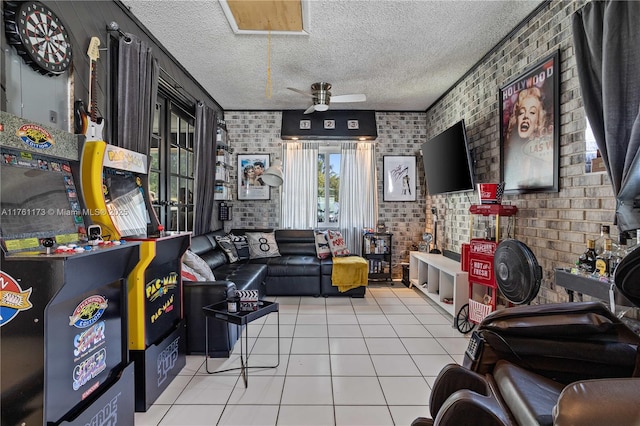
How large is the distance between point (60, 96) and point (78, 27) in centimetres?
54

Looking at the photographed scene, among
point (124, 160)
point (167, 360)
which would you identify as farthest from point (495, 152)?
point (167, 360)

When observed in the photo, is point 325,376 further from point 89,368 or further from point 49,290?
point 49,290

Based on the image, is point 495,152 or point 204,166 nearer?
point 495,152

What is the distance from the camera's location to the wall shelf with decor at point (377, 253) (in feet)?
17.5

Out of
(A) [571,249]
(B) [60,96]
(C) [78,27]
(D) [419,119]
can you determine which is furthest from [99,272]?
(D) [419,119]

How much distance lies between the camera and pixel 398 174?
568cm

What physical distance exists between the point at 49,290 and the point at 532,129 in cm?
340

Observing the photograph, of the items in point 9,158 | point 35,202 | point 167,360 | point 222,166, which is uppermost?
point 222,166

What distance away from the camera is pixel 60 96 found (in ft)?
6.72

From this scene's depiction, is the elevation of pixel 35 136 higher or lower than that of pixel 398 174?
lower

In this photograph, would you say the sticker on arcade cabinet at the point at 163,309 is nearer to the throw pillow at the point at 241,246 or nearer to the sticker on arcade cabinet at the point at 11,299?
the sticker on arcade cabinet at the point at 11,299

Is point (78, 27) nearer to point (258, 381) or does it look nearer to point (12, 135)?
point (12, 135)

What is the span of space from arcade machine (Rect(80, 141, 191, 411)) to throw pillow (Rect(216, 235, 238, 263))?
2.23m

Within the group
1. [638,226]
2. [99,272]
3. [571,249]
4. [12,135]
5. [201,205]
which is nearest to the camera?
[12,135]
